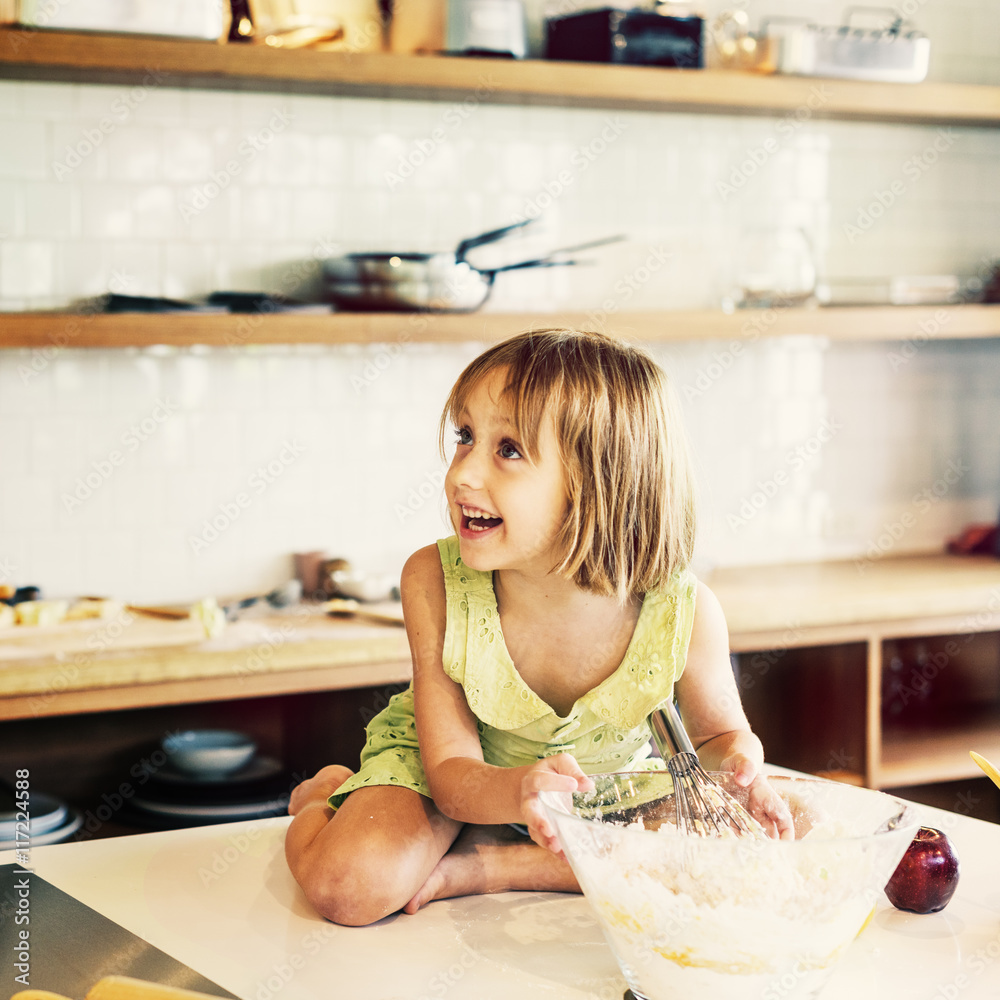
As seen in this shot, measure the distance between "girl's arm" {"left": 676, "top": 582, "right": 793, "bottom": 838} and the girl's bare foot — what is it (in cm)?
23

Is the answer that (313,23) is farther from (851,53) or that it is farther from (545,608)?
(545,608)

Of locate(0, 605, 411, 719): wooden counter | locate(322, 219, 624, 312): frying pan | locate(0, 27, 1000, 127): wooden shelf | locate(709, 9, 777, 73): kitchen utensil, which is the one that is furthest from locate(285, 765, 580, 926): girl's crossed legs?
locate(709, 9, 777, 73): kitchen utensil

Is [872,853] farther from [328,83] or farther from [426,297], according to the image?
[328,83]

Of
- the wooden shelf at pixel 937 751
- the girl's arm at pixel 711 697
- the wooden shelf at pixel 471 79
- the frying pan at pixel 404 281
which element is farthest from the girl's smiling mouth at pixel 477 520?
the wooden shelf at pixel 937 751

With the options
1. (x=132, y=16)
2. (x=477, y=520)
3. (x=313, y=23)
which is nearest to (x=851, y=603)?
(x=477, y=520)

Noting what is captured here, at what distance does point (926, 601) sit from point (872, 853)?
2.06 meters

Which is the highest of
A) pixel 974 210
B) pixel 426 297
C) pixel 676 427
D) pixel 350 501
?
pixel 974 210

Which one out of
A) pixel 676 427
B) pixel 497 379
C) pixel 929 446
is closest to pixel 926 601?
pixel 929 446

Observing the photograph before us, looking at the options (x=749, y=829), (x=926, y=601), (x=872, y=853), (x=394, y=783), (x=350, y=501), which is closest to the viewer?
(x=872, y=853)

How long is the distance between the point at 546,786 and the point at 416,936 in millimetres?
172

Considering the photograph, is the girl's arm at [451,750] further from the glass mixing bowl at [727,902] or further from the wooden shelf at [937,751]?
the wooden shelf at [937,751]

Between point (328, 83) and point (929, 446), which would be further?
point (929, 446)

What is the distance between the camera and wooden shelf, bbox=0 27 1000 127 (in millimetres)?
2326

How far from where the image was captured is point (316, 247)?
2.79 meters
